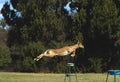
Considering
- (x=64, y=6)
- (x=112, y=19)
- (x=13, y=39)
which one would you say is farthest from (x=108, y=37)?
(x=13, y=39)

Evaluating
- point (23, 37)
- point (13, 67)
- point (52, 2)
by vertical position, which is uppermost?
point (52, 2)

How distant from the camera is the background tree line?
4203cm

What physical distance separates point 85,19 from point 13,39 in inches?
307

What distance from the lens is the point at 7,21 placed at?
150ft

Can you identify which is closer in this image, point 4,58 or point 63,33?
point 63,33

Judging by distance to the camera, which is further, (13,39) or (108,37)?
(13,39)

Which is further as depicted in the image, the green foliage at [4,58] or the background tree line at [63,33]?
the green foliage at [4,58]

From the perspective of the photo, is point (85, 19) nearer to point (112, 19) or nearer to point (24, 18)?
point (112, 19)

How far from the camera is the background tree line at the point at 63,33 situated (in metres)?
42.0

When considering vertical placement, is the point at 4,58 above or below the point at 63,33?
below

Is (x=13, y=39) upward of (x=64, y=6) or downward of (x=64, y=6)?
downward

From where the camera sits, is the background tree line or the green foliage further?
the green foliage

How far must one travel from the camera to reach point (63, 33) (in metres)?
44.3

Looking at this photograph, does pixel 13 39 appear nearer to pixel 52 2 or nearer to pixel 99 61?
pixel 52 2
